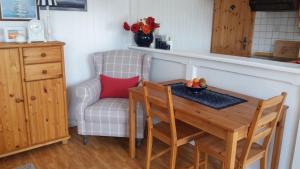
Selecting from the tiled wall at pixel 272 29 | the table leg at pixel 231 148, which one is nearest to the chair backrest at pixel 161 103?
the table leg at pixel 231 148

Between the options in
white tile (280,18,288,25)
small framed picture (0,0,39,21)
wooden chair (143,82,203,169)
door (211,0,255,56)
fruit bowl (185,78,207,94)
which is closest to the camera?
wooden chair (143,82,203,169)

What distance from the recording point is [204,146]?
180 centimetres

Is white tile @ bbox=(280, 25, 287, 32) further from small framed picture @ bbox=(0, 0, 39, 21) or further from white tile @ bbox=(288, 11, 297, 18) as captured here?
small framed picture @ bbox=(0, 0, 39, 21)

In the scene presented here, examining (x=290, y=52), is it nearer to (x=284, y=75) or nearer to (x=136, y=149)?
(x=284, y=75)

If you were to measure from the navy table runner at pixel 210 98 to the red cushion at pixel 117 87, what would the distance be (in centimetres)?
74

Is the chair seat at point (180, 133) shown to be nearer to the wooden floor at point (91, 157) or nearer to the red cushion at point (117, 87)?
the wooden floor at point (91, 157)

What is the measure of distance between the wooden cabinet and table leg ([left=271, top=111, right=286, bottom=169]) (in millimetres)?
1978

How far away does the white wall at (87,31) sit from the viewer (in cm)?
288

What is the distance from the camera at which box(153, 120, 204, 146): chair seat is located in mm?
1919

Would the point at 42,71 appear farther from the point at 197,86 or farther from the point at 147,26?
the point at 197,86

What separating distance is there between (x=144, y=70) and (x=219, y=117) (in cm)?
145

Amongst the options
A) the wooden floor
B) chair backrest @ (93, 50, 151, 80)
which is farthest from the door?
the wooden floor

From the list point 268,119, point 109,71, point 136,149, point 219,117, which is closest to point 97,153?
point 136,149

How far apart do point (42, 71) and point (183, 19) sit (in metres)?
2.30
